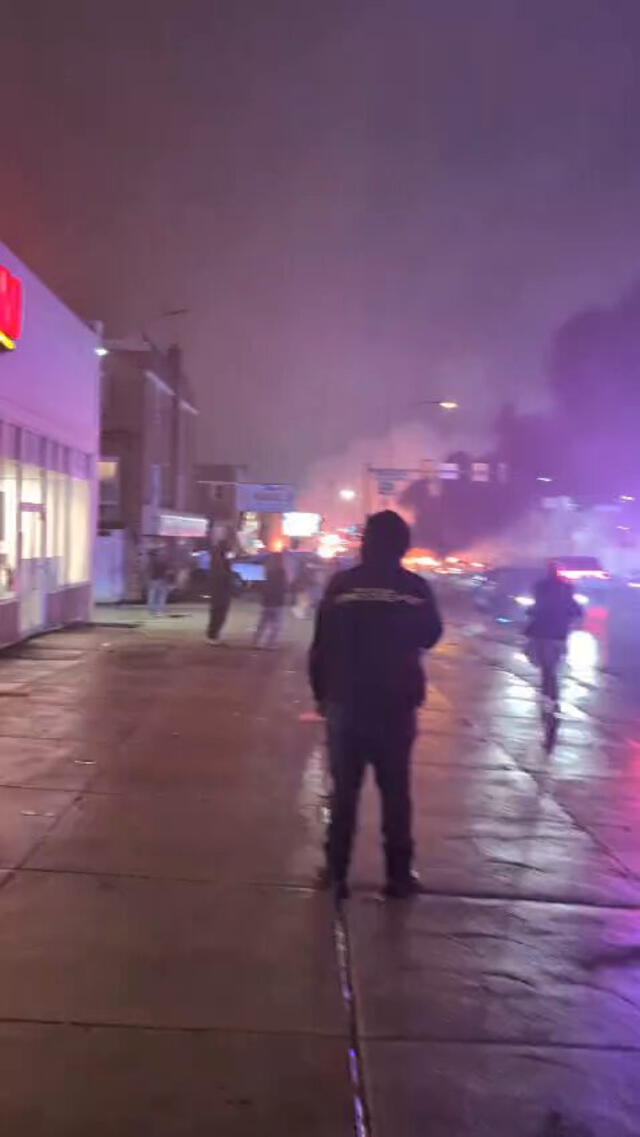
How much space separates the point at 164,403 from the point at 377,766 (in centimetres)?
3874

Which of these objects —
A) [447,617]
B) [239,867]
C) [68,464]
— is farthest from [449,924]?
[447,617]

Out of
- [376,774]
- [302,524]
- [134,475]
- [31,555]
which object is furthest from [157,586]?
[302,524]

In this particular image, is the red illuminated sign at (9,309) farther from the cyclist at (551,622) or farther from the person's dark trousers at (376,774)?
the person's dark trousers at (376,774)

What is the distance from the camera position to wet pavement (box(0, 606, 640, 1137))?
328cm

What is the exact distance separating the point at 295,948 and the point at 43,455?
13.3 m

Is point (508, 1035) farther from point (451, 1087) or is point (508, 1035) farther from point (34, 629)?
point (34, 629)

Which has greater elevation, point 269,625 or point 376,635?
point 376,635

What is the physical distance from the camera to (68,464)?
18703mm

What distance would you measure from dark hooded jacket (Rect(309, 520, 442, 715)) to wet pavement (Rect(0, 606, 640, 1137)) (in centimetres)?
97

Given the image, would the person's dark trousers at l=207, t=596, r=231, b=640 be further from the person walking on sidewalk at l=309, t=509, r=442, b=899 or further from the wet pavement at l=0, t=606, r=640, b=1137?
the person walking on sidewalk at l=309, t=509, r=442, b=899

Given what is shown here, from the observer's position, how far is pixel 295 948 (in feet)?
14.5

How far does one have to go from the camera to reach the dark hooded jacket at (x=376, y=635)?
5.07 m

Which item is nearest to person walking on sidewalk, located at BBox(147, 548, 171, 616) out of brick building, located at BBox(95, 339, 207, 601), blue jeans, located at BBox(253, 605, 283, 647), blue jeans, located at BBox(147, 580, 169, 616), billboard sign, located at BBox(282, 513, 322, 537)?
blue jeans, located at BBox(147, 580, 169, 616)

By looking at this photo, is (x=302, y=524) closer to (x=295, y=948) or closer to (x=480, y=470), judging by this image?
(x=480, y=470)
